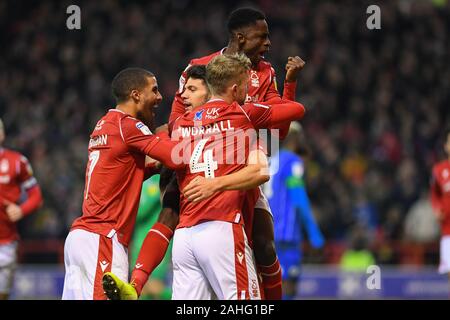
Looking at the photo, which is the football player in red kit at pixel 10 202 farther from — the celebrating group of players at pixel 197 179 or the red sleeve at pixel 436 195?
the red sleeve at pixel 436 195

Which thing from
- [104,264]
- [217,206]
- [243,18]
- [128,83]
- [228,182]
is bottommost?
[104,264]

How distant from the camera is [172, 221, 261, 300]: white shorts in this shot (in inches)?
228

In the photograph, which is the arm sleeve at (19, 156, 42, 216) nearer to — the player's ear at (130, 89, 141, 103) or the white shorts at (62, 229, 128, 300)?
the white shorts at (62, 229, 128, 300)

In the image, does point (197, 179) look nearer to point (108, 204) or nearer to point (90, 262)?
point (108, 204)

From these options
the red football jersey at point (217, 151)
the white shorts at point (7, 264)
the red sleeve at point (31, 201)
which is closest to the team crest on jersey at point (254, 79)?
the red football jersey at point (217, 151)

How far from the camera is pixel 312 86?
18.0m

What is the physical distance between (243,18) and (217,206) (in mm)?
1655

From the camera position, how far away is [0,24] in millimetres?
19688

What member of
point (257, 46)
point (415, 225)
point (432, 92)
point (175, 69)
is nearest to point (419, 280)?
point (415, 225)

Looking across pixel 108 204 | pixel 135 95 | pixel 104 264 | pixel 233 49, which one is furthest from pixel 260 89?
pixel 104 264

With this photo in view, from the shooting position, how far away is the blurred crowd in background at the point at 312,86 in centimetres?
1567

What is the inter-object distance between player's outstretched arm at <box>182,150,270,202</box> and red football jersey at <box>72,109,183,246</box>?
0.67 metres

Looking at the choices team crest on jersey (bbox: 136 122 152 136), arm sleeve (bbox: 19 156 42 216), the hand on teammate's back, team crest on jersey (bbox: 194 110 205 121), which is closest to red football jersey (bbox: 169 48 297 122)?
team crest on jersey (bbox: 136 122 152 136)
